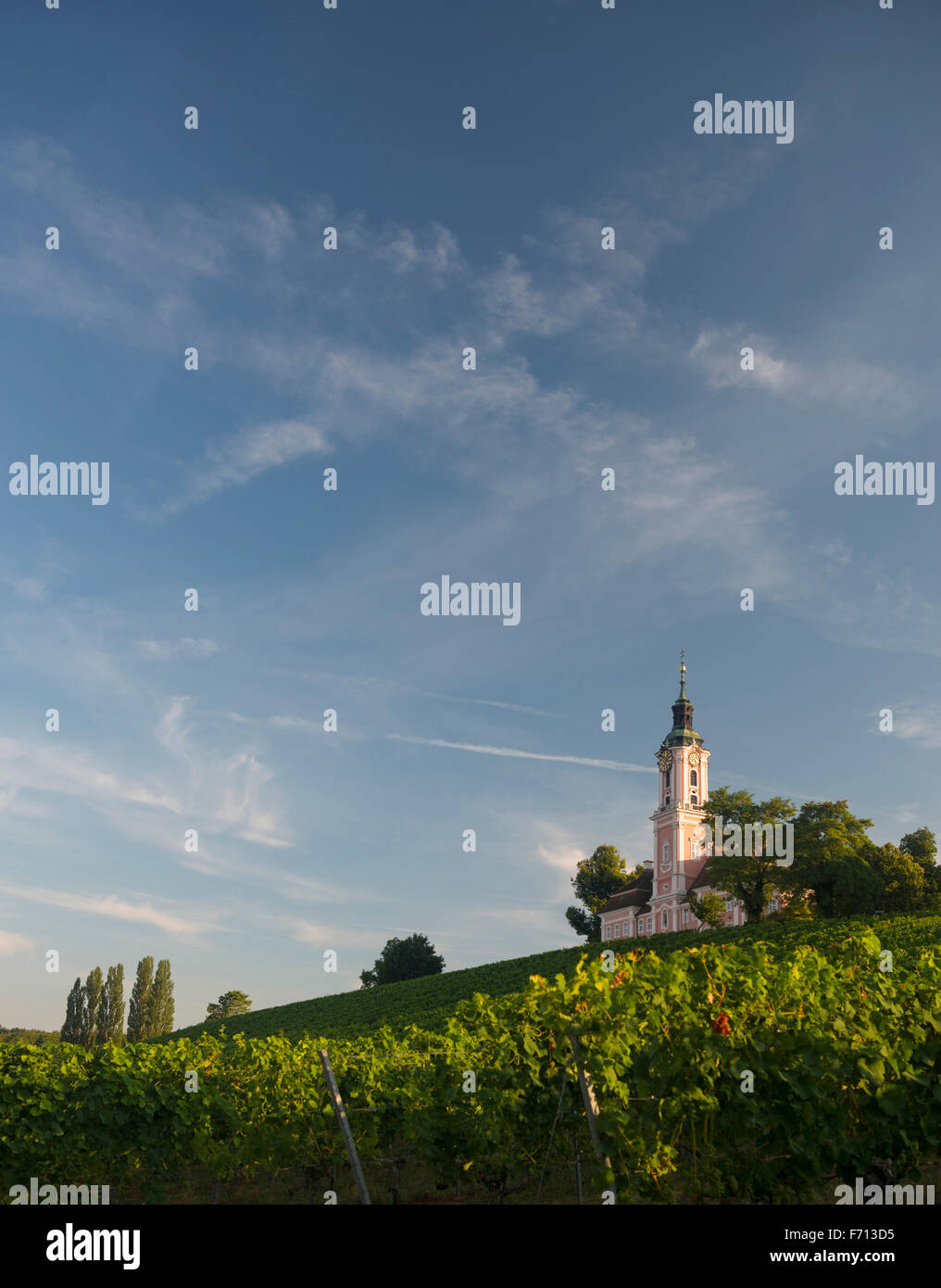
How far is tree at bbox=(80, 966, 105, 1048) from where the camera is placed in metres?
72.8

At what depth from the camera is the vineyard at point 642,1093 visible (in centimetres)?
710

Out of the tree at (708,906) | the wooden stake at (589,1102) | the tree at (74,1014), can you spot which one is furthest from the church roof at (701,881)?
the wooden stake at (589,1102)

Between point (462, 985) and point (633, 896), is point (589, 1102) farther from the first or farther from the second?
point (633, 896)

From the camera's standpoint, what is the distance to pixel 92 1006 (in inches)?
2911

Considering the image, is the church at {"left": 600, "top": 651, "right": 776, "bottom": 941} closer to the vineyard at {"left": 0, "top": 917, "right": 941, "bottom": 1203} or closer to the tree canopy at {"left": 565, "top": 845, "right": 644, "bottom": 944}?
the tree canopy at {"left": 565, "top": 845, "right": 644, "bottom": 944}

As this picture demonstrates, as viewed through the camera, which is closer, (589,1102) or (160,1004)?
(589,1102)

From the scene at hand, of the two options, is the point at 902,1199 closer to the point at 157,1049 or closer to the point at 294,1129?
the point at 294,1129

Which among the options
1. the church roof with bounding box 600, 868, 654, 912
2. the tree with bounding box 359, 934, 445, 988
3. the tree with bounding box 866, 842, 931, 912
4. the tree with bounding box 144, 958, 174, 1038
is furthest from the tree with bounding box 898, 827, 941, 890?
the tree with bounding box 144, 958, 174, 1038

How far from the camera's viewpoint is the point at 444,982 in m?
54.3

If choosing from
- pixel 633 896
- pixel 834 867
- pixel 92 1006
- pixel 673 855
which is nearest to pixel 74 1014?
pixel 92 1006

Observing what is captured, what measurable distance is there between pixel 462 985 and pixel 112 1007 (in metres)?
38.0

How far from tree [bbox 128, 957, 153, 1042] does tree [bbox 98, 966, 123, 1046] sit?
33.7 inches
